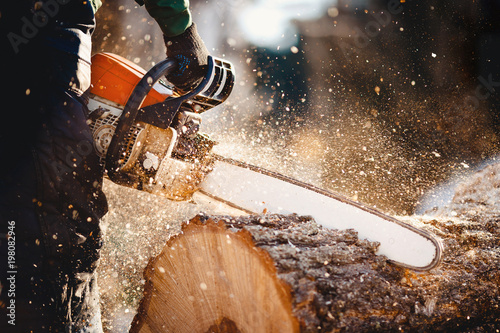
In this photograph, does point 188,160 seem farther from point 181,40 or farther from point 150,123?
point 181,40

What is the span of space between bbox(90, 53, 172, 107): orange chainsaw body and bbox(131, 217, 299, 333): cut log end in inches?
31.1

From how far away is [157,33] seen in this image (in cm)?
429

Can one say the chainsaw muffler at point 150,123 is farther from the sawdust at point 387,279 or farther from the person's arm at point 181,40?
the sawdust at point 387,279

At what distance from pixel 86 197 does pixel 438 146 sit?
13.0 feet

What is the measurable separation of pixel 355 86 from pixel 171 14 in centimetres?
372

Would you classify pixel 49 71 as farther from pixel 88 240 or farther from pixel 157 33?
pixel 157 33

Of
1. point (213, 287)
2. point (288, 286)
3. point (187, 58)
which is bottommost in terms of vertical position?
point (213, 287)

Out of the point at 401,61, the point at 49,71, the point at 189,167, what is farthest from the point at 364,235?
the point at 401,61

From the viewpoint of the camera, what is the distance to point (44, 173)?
3.85ft

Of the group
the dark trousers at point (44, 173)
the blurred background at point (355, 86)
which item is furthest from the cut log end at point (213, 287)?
the blurred background at point (355, 86)

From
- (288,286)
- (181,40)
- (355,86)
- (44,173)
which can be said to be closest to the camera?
(288,286)

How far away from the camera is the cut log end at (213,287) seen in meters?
0.78

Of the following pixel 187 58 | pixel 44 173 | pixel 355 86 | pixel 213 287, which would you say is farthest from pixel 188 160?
pixel 355 86

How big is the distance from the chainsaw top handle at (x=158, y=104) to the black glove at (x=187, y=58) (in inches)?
1.9
